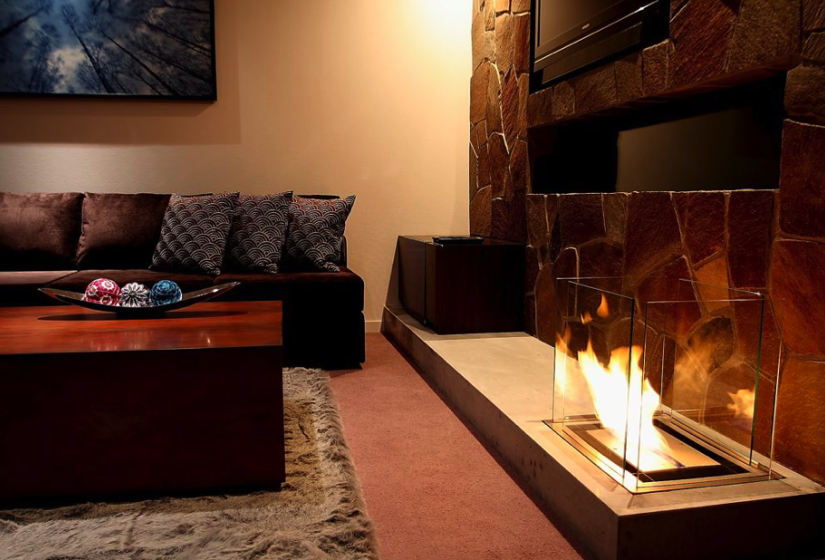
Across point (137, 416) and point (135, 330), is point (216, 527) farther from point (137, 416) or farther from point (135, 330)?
point (135, 330)

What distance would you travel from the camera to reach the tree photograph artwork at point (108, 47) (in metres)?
3.82

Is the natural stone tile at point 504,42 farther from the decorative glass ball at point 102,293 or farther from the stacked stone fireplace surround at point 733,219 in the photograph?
the decorative glass ball at point 102,293

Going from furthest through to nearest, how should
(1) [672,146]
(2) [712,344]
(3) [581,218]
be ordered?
(3) [581,218] < (1) [672,146] < (2) [712,344]

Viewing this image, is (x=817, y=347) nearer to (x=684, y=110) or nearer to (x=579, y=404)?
(x=579, y=404)

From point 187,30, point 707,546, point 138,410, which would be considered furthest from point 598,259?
point 187,30

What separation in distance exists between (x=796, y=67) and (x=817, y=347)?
715mm

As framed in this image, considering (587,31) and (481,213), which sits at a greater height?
(587,31)

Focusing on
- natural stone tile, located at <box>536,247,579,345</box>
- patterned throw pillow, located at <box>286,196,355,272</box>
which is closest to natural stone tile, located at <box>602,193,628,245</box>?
natural stone tile, located at <box>536,247,579,345</box>

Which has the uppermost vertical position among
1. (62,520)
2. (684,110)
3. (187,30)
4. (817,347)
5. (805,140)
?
(187,30)

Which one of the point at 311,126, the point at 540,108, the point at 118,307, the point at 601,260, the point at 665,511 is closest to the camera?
the point at 665,511

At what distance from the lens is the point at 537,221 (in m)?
3.28

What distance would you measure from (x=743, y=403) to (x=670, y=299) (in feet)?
1.49

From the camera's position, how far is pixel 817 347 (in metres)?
1.66

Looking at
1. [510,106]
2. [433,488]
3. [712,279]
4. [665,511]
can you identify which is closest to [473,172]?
[510,106]
